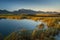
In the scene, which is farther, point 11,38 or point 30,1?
point 30,1

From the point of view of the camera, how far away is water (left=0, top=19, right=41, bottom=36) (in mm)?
2074

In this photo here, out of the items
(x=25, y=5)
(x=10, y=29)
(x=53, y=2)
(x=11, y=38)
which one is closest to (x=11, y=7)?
(x=25, y=5)

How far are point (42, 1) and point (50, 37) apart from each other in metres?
0.61

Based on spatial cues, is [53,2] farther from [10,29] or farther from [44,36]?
[10,29]

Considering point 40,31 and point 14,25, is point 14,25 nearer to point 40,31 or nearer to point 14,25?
point 14,25

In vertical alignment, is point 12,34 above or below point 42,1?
below

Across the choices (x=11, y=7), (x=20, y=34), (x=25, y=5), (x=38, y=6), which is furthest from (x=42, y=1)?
(x=20, y=34)

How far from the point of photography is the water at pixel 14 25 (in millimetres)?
2074

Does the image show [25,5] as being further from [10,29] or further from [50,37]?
[50,37]

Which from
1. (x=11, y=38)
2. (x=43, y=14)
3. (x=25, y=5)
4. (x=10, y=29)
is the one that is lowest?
(x=11, y=38)

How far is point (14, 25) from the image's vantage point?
6.93 feet

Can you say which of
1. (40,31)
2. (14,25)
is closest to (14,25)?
(14,25)

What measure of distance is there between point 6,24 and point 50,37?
28.1 inches

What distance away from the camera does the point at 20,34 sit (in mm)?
2115
